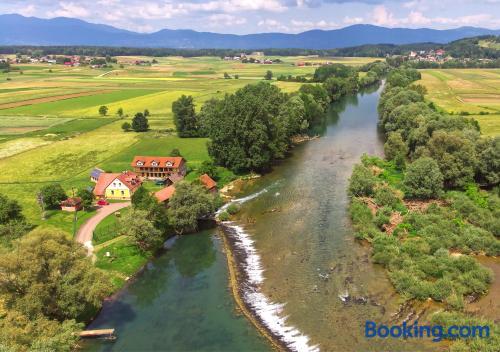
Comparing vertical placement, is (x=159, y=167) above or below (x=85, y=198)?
above

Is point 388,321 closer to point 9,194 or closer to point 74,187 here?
point 74,187

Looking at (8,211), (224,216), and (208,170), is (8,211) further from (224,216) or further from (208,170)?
(208,170)

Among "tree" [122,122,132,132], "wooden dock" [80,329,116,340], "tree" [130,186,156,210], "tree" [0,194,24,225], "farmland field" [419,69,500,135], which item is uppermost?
"farmland field" [419,69,500,135]

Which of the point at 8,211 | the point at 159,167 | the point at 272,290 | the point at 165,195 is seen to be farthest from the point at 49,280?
the point at 159,167

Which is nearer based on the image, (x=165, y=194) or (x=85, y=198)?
(x=165, y=194)

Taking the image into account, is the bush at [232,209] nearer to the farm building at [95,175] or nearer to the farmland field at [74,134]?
the farmland field at [74,134]

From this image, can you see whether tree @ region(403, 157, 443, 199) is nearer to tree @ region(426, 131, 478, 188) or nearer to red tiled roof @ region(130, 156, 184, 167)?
tree @ region(426, 131, 478, 188)

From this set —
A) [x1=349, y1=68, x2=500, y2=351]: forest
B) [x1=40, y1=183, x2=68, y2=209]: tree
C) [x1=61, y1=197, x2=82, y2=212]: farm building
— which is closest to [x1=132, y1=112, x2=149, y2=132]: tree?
[x1=40, y1=183, x2=68, y2=209]: tree

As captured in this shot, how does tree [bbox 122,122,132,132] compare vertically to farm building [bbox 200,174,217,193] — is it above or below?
above
